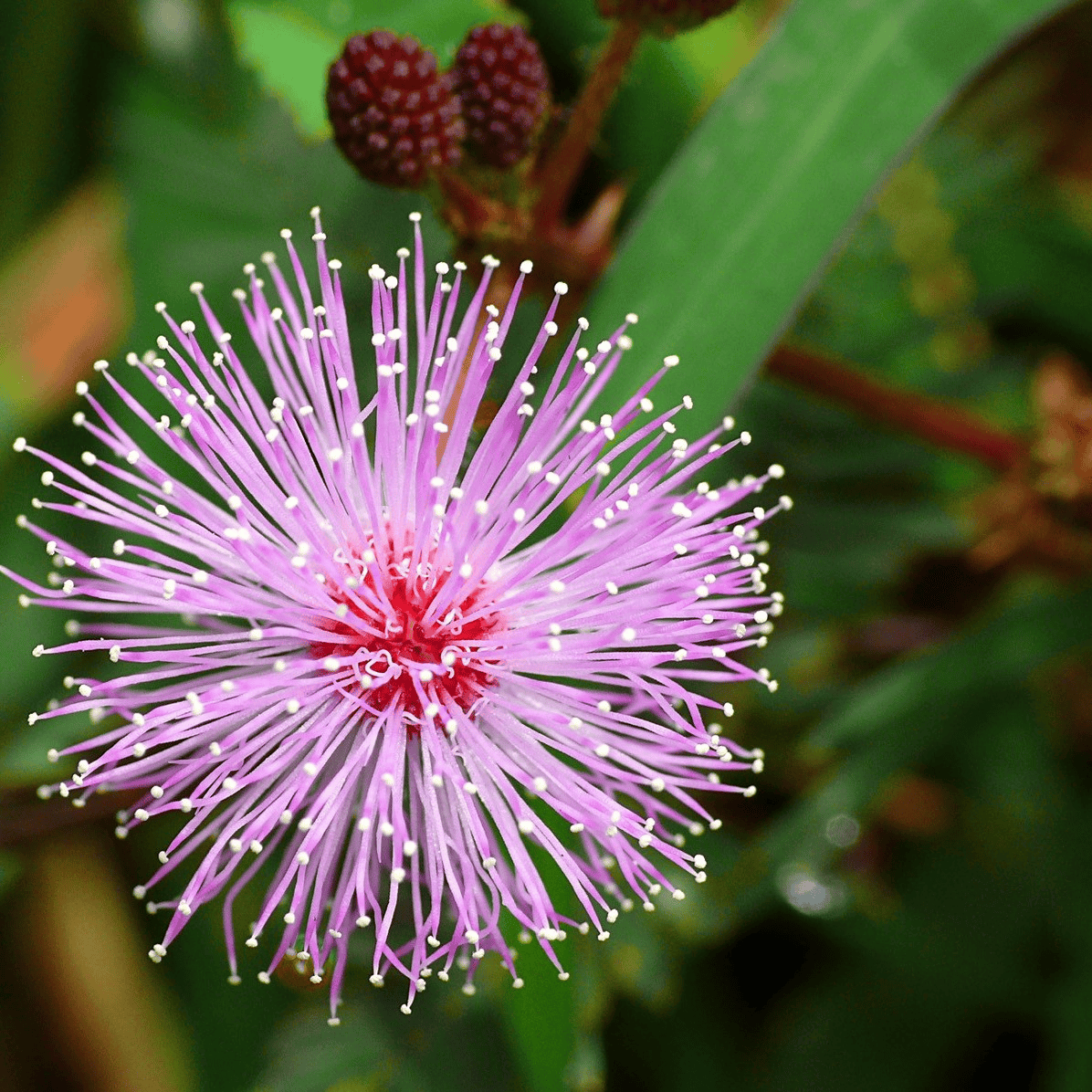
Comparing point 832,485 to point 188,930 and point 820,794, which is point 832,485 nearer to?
point 820,794

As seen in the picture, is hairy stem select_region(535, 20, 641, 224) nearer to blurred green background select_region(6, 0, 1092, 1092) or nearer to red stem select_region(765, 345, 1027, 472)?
blurred green background select_region(6, 0, 1092, 1092)

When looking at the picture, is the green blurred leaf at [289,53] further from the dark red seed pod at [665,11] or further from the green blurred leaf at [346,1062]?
the green blurred leaf at [346,1062]

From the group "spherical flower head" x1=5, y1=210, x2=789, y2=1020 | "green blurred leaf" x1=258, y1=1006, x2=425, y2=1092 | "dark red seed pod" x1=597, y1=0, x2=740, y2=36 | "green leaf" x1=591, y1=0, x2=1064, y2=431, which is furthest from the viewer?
"green blurred leaf" x1=258, y1=1006, x2=425, y2=1092

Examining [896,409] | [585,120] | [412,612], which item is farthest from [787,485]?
[412,612]

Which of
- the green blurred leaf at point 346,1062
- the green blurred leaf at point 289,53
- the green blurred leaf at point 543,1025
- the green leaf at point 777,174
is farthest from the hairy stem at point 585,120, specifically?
the green blurred leaf at point 346,1062

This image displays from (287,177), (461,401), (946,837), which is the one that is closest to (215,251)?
(287,177)

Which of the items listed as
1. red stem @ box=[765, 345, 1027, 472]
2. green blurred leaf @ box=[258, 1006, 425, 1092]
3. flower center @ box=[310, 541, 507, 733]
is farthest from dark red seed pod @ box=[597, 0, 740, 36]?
green blurred leaf @ box=[258, 1006, 425, 1092]

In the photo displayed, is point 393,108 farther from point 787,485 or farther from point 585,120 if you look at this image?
point 787,485
